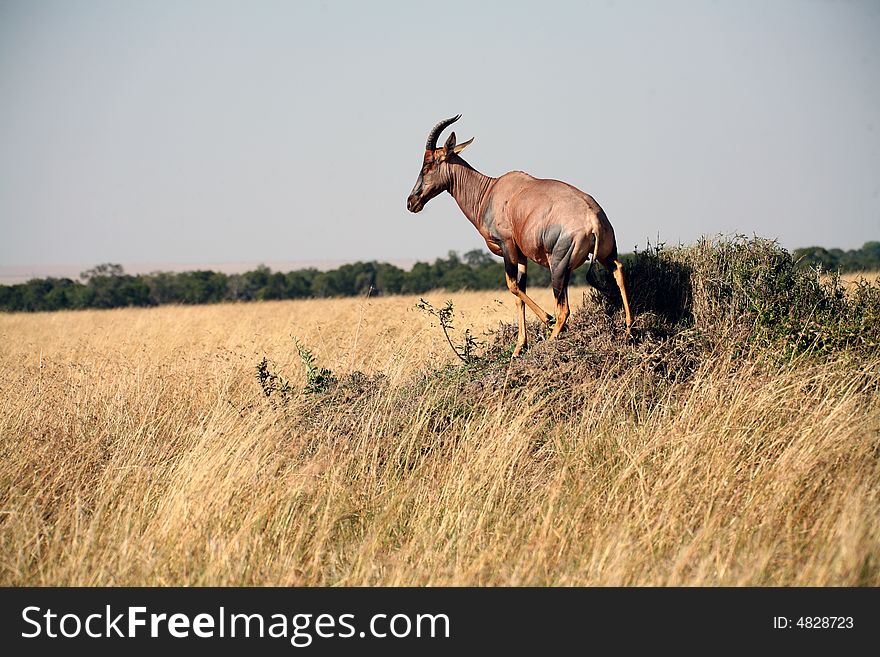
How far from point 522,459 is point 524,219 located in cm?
268

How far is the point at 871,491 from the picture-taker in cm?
535

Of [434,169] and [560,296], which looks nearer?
[560,296]

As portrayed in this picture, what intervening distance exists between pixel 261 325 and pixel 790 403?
12680 mm

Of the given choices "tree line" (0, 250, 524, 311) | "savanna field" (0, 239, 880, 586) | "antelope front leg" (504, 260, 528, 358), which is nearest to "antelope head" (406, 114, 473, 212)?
"antelope front leg" (504, 260, 528, 358)

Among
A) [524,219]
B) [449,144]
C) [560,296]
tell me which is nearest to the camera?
[560,296]

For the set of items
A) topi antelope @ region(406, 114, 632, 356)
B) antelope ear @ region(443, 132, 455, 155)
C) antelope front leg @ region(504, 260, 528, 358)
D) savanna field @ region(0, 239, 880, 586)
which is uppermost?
antelope ear @ region(443, 132, 455, 155)

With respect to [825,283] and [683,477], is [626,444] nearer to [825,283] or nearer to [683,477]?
[683,477]

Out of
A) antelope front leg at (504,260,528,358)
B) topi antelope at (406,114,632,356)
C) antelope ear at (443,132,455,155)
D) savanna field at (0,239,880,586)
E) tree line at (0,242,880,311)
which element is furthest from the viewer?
tree line at (0,242,880,311)

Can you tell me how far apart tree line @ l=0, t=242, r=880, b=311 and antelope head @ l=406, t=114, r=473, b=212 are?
24932 millimetres

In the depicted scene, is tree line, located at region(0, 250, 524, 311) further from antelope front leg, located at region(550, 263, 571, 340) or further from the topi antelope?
antelope front leg, located at region(550, 263, 571, 340)

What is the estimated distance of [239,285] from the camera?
37.5m

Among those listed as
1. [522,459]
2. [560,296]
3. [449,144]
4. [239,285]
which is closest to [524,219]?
[560,296]

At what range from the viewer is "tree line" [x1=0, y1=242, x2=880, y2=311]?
34344mm

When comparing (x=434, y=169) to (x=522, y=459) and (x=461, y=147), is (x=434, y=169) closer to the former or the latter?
(x=461, y=147)
